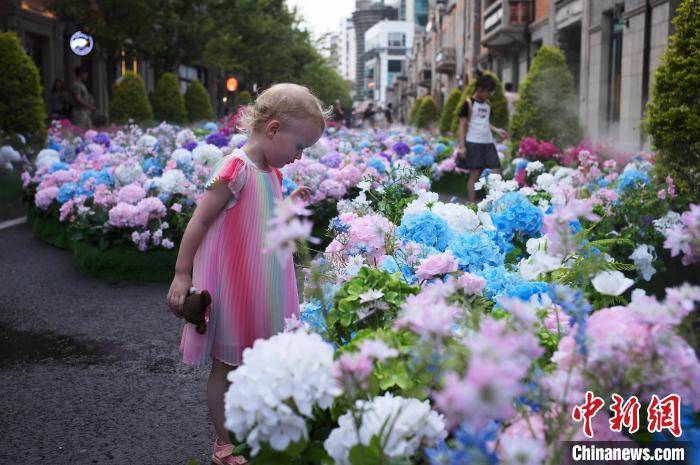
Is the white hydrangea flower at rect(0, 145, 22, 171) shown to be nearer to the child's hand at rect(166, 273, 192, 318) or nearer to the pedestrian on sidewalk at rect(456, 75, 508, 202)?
the pedestrian on sidewalk at rect(456, 75, 508, 202)

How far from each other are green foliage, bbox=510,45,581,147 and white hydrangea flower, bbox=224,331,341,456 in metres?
11.9

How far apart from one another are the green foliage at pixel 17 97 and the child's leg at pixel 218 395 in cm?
1055

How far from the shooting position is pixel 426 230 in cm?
319

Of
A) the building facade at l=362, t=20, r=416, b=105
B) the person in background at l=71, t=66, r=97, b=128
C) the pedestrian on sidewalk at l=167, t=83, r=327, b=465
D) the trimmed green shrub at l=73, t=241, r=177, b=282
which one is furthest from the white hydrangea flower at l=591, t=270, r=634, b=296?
the building facade at l=362, t=20, r=416, b=105

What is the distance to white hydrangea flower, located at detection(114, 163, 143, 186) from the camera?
25.2 feet

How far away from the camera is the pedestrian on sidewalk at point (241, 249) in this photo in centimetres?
284

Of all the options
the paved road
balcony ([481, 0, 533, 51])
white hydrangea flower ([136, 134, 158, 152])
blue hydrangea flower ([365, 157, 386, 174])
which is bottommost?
the paved road

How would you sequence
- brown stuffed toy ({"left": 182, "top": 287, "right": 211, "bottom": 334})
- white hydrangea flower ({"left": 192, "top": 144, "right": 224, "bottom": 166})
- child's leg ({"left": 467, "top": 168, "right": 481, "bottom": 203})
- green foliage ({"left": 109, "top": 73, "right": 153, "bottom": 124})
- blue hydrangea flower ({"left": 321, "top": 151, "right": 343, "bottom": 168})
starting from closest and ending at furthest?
brown stuffed toy ({"left": 182, "top": 287, "right": 211, "bottom": 334})
white hydrangea flower ({"left": 192, "top": 144, "right": 224, "bottom": 166})
blue hydrangea flower ({"left": 321, "top": 151, "right": 343, "bottom": 168})
child's leg ({"left": 467, "top": 168, "right": 481, "bottom": 203})
green foliage ({"left": 109, "top": 73, "right": 153, "bottom": 124})

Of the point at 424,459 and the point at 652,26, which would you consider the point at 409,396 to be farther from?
the point at 652,26

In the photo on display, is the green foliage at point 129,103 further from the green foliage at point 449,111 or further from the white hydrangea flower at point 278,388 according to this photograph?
the white hydrangea flower at point 278,388

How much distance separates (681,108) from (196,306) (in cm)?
439

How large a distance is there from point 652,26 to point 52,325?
13.2m

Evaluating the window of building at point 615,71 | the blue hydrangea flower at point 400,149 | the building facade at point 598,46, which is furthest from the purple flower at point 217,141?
the window of building at point 615,71

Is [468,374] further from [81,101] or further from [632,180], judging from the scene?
[81,101]
